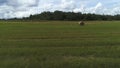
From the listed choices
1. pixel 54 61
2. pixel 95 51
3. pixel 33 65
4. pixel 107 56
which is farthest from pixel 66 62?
pixel 95 51

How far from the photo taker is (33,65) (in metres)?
13.8

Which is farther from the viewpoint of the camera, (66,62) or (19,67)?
(66,62)

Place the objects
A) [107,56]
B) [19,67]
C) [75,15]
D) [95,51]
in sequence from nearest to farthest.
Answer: [19,67] → [107,56] → [95,51] → [75,15]

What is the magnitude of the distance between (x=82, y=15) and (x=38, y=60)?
Result: 136211mm

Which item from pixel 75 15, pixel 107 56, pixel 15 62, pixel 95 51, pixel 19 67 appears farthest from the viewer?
pixel 75 15

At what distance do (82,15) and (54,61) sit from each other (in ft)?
448

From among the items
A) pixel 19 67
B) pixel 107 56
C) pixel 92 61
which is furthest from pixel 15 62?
pixel 107 56

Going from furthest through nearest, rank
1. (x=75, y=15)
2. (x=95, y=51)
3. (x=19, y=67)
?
1. (x=75, y=15)
2. (x=95, y=51)
3. (x=19, y=67)

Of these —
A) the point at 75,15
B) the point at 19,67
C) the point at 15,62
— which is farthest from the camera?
the point at 75,15

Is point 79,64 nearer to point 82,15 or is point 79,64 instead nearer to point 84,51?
point 84,51

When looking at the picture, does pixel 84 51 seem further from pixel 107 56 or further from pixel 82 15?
pixel 82 15

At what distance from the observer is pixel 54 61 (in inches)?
586

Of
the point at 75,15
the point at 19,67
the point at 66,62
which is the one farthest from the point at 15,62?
the point at 75,15

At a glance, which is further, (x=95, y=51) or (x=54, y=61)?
(x=95, y=51)
